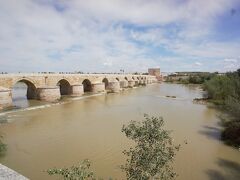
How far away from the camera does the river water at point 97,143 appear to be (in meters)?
9.98

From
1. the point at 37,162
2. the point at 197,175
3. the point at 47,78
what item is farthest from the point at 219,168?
the point at 47,78

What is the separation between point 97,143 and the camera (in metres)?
13.1

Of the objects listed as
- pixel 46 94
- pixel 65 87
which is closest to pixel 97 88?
pixel 65 87

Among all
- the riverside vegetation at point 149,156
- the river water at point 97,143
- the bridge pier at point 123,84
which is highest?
the riverside vegetation at point 149,156

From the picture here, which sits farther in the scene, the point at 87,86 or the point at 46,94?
the point at 87,86

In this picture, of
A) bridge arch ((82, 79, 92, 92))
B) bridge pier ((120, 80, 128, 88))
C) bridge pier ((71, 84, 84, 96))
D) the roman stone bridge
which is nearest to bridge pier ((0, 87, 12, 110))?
the roman stone bridge

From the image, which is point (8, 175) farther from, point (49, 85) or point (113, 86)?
point (113, 86)

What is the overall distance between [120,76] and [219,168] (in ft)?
150

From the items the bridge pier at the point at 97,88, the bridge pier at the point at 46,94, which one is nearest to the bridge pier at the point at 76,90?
the bridge pier at the point at 97,88

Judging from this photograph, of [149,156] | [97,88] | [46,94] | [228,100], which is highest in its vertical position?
[149,156]

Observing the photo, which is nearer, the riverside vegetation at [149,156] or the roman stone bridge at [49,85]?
the riverside vegetation at [149,156]

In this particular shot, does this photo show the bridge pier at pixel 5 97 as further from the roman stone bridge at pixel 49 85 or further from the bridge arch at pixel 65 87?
the bridge arch at pixel 65 87

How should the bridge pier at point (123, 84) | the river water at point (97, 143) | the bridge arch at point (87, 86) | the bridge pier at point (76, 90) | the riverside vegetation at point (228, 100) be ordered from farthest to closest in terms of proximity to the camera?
1. the bridge pier at point (123, 84)
2. the bridge arch at point (87, 86)
3. the bridge pier at point (76, 90)
4. the riverside vegetation at point (228, 100)
5. the river water at point (97, 143)

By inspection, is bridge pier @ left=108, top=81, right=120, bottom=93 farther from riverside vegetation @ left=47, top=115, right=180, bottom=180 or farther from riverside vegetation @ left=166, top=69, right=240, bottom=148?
riverside vegetation @ left=47, top=115, right=180, bottom=180
